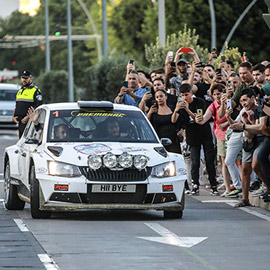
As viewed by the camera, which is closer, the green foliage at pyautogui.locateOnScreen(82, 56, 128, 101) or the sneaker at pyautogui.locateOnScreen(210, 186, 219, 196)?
the sneaker at pyautogui.locateOnScreen(210, 186, 219, 196)

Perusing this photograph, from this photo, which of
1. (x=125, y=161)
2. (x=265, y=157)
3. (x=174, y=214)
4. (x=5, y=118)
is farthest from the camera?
(x=5, y=118)

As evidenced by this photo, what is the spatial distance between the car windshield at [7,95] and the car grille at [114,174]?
3028cm

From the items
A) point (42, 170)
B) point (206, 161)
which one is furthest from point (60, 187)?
point (206, 161)

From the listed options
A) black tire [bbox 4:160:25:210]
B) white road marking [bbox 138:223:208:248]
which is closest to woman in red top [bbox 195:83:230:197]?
black tire [bbox 4:160:25:210]

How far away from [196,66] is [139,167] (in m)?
6.28

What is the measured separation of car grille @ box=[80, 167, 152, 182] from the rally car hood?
120 millimetres

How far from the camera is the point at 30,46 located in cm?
13075

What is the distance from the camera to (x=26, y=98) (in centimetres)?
2311

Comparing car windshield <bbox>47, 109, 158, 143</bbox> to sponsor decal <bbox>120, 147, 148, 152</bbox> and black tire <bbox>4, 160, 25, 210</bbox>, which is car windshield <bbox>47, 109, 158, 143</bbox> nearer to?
sponsor decal <bbox>120, 147, 148, 152</bbox>

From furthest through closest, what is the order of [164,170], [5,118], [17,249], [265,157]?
[5,118], [265,157], [164,170], [17,249]

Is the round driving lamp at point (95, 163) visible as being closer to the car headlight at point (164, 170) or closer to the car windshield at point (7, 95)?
the car headlight at point (164, 170)

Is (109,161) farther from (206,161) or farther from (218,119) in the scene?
(218,119)

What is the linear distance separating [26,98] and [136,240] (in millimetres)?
11330

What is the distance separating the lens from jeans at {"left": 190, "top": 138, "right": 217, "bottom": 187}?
18625 millimetres
